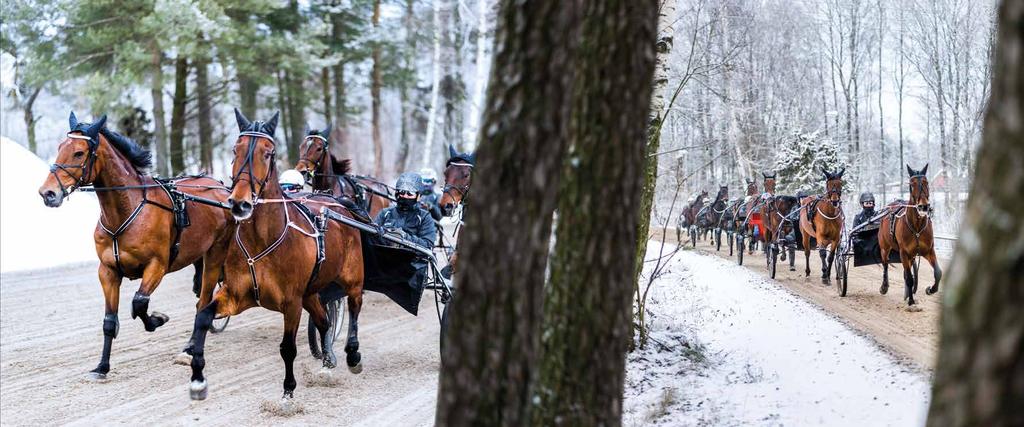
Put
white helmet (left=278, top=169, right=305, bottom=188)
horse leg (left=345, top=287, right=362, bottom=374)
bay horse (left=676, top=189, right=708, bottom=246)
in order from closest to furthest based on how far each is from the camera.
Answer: horse leg (left=345, top=287, right=362, bottom=374) < white helmet (left=278, top=169, right=305, bottom=188) < bay horse (left=676, top=189, right=708, bottom=246)

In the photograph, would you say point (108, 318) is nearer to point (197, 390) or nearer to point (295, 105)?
point (197, 390)

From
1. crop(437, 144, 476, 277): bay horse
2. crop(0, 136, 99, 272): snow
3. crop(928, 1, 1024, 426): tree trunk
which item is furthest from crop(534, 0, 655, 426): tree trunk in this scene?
crop(0, 136, 99, 272): snow

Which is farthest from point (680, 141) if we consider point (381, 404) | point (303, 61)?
point (303, 61)

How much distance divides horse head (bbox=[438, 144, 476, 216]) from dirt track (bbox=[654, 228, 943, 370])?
4.79 m

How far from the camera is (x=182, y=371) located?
27.3 ft

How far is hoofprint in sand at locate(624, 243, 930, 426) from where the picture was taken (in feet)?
19.9

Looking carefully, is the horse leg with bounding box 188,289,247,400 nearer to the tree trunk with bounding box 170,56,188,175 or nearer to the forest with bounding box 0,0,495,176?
the forest with bounding box 0,0,495,176

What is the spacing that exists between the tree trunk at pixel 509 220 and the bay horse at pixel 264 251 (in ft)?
13.4

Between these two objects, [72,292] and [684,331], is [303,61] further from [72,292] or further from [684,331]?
[684,331]

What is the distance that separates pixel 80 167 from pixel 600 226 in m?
6.13

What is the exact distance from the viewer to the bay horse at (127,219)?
7.65 meters

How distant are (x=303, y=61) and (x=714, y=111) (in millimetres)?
15170

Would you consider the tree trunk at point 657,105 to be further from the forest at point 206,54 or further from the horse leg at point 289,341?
the forest at point 206,54

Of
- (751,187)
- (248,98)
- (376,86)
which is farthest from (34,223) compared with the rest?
(751,187)
